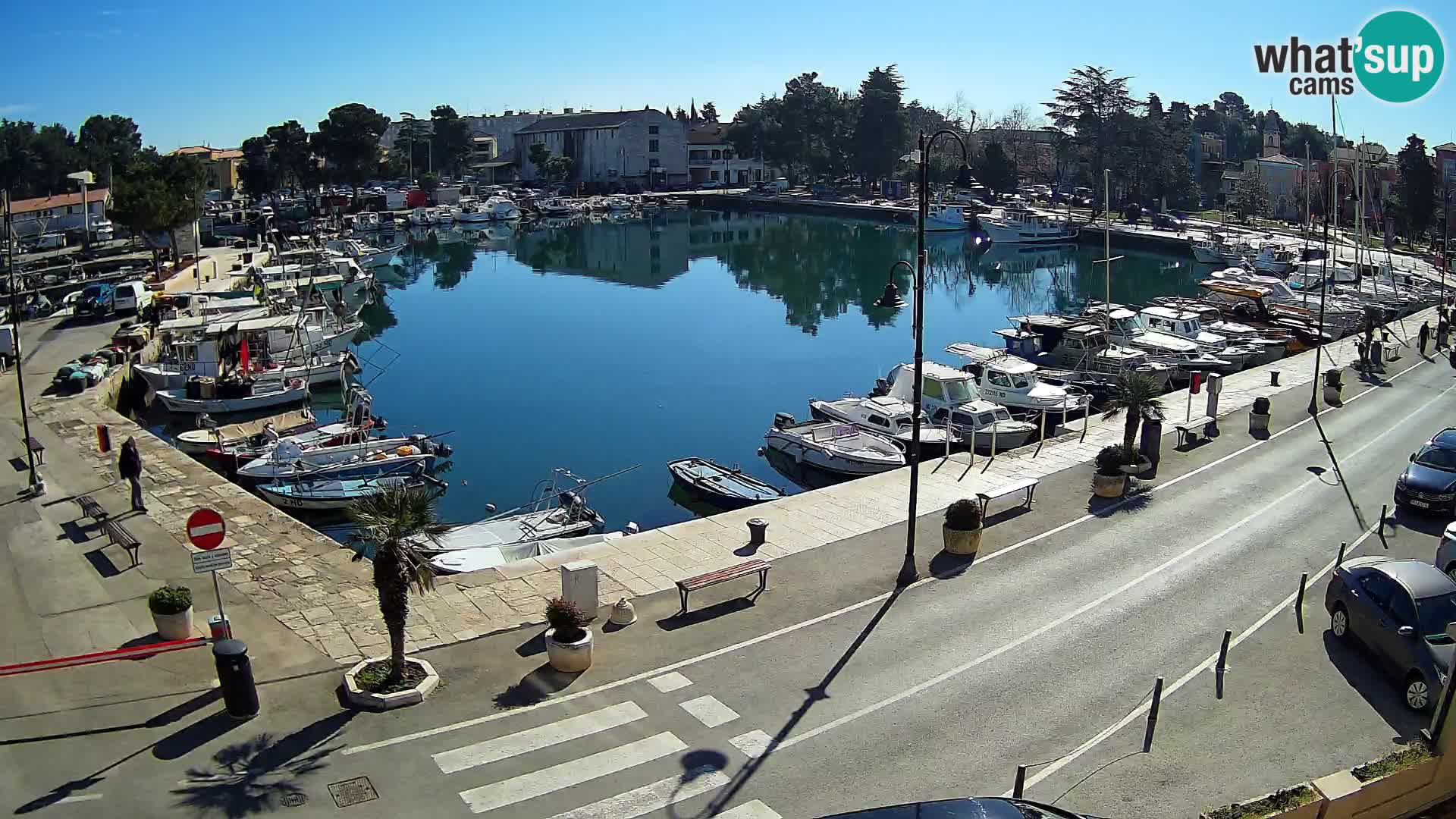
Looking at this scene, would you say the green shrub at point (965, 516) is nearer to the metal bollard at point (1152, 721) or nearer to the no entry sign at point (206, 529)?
the metal bollard at point (1152, 721)

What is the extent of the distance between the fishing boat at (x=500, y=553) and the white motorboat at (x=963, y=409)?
41.4 feet

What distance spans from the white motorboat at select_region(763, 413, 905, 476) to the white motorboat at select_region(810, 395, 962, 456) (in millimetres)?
501

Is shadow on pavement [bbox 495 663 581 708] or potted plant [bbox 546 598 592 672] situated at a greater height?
potted plant [bbox 546 598 592 672]

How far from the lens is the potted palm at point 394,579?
46.0ft

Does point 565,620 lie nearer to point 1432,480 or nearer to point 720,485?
point 720,485

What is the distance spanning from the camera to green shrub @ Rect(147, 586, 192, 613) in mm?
16031

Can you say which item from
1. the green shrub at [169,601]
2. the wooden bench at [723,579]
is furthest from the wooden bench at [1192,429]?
the green shrub at [169,601]

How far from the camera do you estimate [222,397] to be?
4094 cm

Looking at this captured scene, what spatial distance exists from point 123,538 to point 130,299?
1419 inches

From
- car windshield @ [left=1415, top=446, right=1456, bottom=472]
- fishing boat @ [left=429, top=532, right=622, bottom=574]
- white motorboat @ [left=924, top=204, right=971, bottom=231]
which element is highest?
white motorboat @ [left=924, top=204, right=971, bottom=231]

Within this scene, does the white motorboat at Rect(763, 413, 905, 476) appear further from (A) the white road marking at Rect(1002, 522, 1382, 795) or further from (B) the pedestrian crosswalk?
(B) the pedestrian crosswalk

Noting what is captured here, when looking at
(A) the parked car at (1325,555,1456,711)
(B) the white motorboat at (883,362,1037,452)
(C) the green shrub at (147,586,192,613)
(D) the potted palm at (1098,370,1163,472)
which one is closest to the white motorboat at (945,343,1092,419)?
(B) the white motorboat at (883,362,1037,452)

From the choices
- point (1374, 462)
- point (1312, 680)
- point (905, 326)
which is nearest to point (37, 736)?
point (1312, 680)

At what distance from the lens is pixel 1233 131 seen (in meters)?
177
